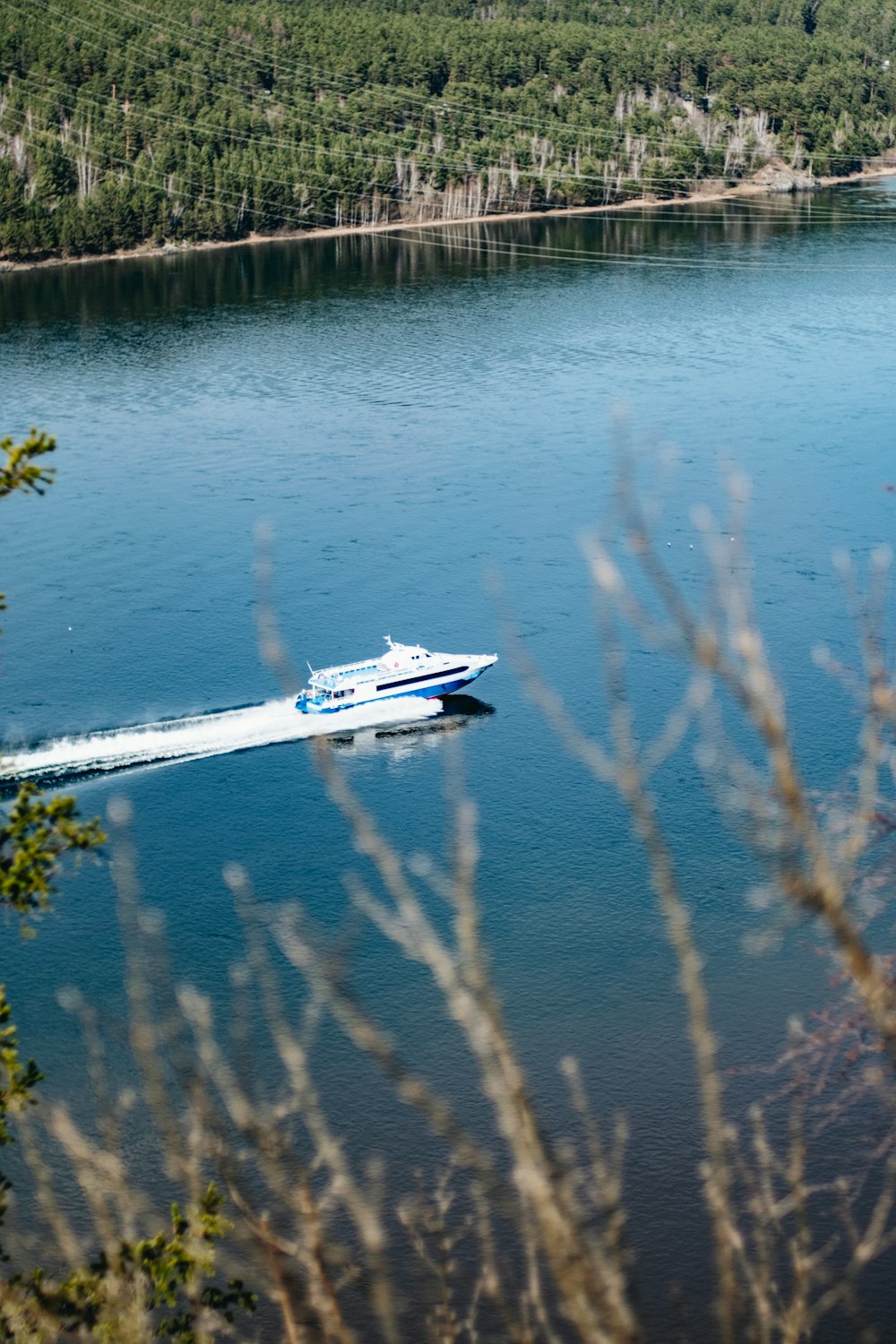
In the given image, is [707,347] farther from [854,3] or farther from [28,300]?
[854,3]

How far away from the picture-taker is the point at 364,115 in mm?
119000

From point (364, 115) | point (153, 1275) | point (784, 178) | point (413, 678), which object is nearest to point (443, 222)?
point (364, 115)

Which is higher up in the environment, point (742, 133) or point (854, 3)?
point (854, 3)

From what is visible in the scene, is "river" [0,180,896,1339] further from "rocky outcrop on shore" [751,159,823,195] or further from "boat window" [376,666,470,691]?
"rocky outcrop on shore" [751,159,823,195]

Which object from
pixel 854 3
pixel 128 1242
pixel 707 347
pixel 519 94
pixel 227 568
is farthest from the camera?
pixel 854 3

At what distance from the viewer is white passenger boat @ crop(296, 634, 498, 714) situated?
43.9 meters

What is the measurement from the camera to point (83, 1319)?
39.9 feet

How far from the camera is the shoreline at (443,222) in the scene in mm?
101312

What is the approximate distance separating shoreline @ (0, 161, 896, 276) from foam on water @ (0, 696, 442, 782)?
208 feet

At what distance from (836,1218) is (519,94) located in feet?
365

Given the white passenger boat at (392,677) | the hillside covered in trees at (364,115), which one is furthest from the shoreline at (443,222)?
the white passenger boat at (392,677)

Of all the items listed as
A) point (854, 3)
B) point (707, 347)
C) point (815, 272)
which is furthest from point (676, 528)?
point (854, 3)

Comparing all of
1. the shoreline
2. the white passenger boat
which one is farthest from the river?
the shoreline

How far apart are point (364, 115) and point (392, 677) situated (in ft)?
278
